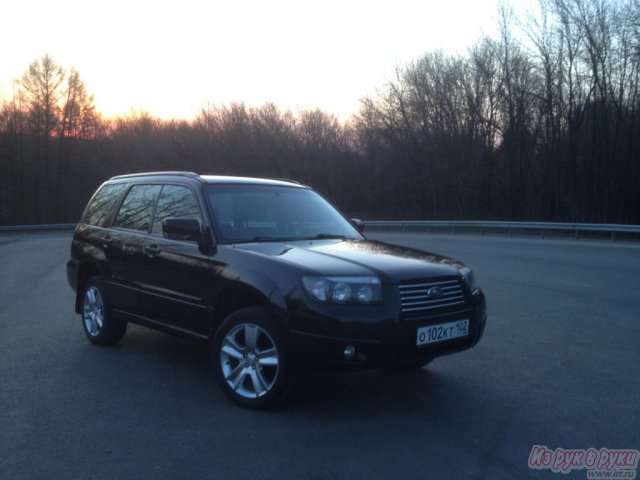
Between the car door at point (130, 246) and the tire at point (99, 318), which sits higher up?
the car door at point (130, 246)

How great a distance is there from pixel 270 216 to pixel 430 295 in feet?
6.26

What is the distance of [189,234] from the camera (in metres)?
→ 5.38

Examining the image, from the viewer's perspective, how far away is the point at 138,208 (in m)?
6.66

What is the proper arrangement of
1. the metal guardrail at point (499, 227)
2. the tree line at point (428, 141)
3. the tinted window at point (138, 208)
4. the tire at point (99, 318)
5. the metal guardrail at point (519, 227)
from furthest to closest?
the tree line at point (428, 141) < the metal guardrail at point (499, 227) < the metal guardrail at point (519, 227) < the tire at point (99, 318) < the tinted window at point (138, 208)

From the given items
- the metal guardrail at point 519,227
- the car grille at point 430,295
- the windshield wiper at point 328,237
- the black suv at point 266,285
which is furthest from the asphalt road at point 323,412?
the metal guardrail at point 519,227

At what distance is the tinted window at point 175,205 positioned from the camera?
5.84 metres

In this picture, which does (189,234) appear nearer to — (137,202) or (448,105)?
(137,202)

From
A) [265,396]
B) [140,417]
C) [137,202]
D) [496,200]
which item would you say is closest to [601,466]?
[265,396]

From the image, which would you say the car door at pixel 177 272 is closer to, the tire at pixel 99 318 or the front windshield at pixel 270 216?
the front windshield at pixel 270 216

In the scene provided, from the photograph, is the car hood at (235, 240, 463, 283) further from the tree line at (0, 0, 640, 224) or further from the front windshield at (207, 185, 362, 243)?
the tree line at (0, 0, 640, 224)

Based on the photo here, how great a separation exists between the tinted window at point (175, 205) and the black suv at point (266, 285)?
0.01 m

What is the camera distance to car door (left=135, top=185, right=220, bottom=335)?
5.34 meters

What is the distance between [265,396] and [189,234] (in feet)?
5.11

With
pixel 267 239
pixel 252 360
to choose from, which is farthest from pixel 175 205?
pixel 252 360
